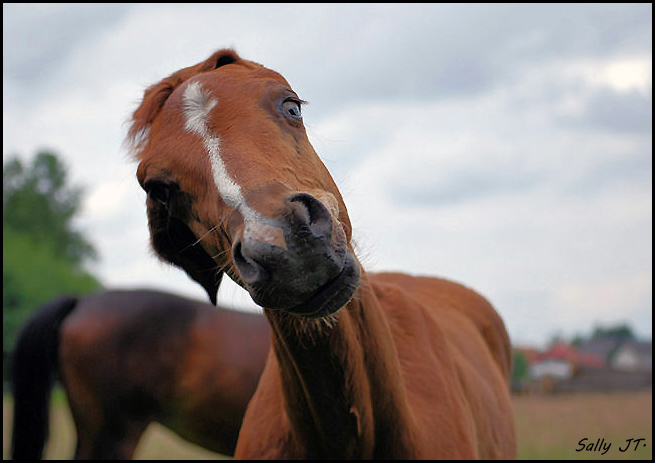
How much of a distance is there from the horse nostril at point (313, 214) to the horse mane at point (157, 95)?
97cm

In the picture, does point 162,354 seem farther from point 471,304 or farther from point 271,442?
point 271,442

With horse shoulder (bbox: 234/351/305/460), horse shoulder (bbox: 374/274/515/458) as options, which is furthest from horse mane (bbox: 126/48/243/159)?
horse shoulder (bbox: 374/274/515/458)

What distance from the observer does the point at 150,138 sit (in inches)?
98.5

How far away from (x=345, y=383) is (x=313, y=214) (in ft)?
2.76

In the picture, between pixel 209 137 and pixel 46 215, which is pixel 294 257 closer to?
pixel 209 137

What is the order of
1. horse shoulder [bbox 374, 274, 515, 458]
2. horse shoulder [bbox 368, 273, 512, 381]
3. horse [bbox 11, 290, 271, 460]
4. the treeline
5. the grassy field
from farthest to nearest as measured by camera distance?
1. the treeline
2. the grassy field
3. horse [bbox 11, 290, 271, 460]
4. horse shoulder [bbox 368, 273, 512, 381]
5. horse shoulder [bbox 374, 274, 515, 458]

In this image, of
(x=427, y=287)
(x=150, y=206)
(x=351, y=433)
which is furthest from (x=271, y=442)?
(x=427, y=287)

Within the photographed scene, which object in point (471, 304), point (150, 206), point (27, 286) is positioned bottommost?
point (27, 286)

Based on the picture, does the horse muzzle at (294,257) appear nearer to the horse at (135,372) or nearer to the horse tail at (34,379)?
the horse at (135,372)

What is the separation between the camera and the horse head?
5.95 ft

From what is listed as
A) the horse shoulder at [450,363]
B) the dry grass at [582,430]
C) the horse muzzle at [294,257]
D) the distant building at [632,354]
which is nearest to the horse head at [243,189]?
the horse muzzle at [294,257]

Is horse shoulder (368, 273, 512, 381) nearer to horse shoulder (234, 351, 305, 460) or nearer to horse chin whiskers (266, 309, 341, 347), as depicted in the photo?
horse shoulder (234, 351, 305, 460)

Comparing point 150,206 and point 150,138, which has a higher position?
point 150,138

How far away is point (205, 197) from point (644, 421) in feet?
27.2
